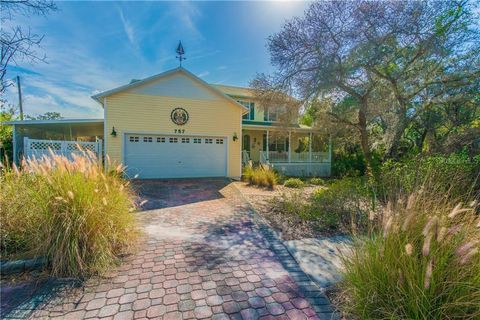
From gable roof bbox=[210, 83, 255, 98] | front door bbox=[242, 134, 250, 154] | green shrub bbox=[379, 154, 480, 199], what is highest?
gable roof bbox=[210, 83, 255, 98]

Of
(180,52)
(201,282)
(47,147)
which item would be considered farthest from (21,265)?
(180,52)

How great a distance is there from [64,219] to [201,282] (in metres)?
2.14

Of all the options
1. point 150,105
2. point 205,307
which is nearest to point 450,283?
point 205,307

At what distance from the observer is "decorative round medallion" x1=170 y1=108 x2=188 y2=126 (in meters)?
12.5

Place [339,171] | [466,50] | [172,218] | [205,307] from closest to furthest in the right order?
[205,307] < [172,218] < [466,50] < [339,171]

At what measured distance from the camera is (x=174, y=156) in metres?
12.6

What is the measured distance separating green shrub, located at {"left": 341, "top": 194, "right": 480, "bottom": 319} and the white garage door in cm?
1113

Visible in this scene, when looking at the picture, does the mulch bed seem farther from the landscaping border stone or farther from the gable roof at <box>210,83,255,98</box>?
the gable roof at <box>210,83,255,98</box>

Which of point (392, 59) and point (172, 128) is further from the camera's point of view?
point (172, 128)

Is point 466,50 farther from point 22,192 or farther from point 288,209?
point 22,192

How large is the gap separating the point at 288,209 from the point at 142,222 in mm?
3956

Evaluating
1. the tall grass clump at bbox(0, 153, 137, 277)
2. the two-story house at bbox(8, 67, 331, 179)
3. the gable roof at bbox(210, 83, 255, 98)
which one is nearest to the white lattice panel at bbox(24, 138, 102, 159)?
the two-story house at bbox(8, 67, 331, 179)

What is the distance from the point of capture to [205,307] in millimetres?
2613

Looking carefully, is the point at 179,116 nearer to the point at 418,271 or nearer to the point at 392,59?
the point at 392,59
